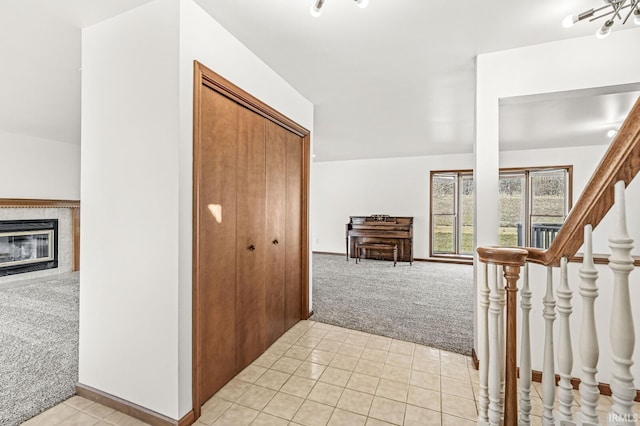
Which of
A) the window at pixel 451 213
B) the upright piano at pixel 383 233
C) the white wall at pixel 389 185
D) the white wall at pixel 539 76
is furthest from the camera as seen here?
the window at pixel 451 213

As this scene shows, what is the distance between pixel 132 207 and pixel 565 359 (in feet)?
6.64

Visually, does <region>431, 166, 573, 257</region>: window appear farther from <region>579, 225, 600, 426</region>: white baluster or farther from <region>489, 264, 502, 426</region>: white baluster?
<region>579, 225, 600, 426</region>: white baluster

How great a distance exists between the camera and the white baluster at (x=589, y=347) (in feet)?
2.61

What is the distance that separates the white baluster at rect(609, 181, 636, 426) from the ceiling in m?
1.59

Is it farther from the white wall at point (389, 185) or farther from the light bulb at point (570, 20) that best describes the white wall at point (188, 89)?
the white wall at point (389, 185)

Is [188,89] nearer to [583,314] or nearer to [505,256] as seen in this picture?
[505,256]

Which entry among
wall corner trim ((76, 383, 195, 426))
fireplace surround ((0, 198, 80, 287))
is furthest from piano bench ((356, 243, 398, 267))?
fireplace surround ((0, 198, 80, 287))

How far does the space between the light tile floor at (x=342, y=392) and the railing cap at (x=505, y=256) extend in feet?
3.90

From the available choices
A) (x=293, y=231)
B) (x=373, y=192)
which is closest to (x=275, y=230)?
(x=293, y=231)

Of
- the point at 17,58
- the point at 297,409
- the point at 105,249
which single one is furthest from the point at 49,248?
the point at 297,409

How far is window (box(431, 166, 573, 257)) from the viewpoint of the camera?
5727mm

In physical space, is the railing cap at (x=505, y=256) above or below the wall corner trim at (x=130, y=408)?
above

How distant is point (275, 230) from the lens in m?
2.69

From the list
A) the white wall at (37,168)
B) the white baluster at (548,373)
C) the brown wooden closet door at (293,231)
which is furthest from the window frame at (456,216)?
the white wall at (37,168)
